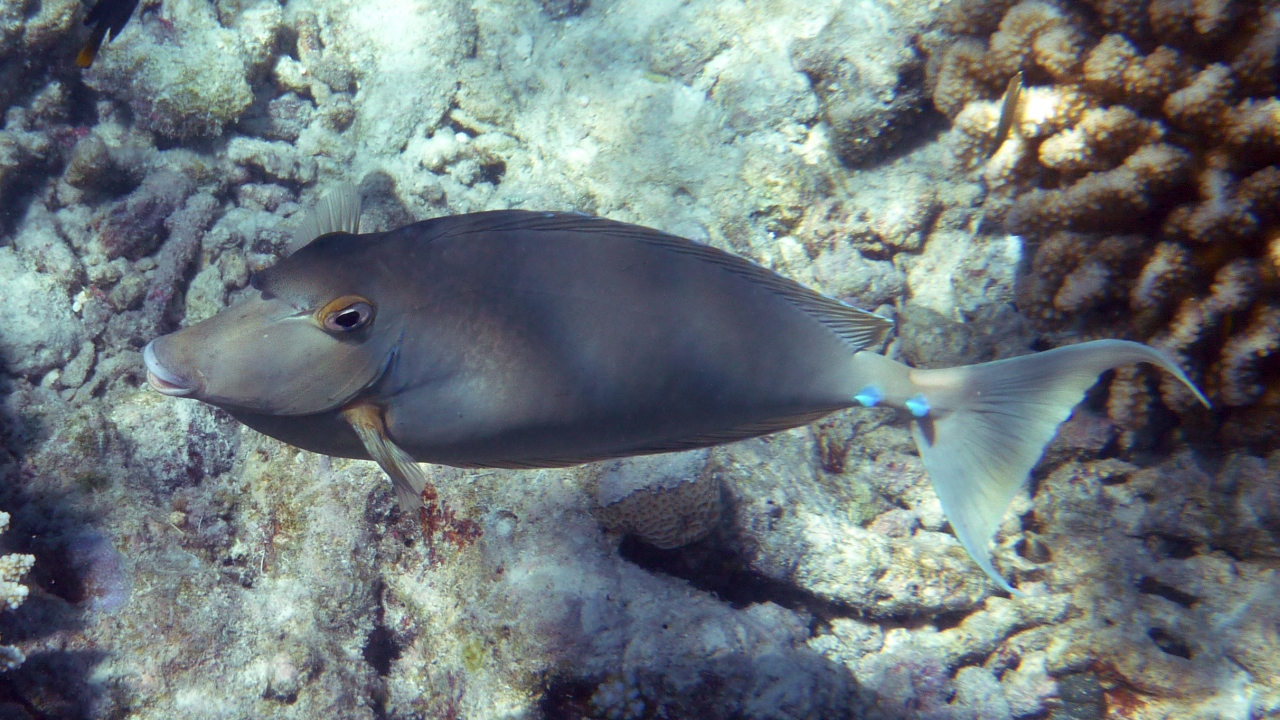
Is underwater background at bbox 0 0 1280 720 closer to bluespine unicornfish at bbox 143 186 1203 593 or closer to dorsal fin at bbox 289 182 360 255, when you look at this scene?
bluespine unicornfish at bbox 143 186 1203 593

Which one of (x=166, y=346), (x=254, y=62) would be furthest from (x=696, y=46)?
(x=166, y=346)

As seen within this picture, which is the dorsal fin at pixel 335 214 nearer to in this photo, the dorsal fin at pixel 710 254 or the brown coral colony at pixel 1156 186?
the dorsal fin at pixel 710 254

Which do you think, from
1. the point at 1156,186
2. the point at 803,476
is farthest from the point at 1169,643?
the point at 1156,186

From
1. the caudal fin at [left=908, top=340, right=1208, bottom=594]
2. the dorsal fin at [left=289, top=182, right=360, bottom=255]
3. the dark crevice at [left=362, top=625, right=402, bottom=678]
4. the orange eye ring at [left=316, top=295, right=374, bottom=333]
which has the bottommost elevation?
the dark crevice at [left=362, top=625, right=402, bottom=678]

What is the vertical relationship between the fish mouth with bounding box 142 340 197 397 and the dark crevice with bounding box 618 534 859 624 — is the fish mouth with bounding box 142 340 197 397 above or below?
above

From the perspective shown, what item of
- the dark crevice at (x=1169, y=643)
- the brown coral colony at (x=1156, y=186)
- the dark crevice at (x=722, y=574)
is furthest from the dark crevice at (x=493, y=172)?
the dark crevice at (x=1169, y=643)

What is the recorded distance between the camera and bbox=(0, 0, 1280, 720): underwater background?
2.57 m

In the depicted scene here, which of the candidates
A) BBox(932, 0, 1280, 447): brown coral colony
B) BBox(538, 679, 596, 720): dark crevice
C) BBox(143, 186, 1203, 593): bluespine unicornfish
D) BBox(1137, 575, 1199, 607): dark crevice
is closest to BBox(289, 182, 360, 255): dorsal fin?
BBox(143, 186, 1203, 593): bluespine unicornfish

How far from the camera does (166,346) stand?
1.59 meters

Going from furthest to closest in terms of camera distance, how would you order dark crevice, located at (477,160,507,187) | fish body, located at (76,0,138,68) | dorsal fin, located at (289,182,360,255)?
dark crevice, located at (477,160,507,187)
fish body, located at (76,0,138,68)
dorsal fin, located at (289,182,360,255)

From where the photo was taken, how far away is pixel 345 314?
5.22ft

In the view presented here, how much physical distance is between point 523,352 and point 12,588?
8.20 ft

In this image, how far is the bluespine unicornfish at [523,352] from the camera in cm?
162

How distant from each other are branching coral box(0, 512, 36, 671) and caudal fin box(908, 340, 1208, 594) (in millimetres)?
3454
